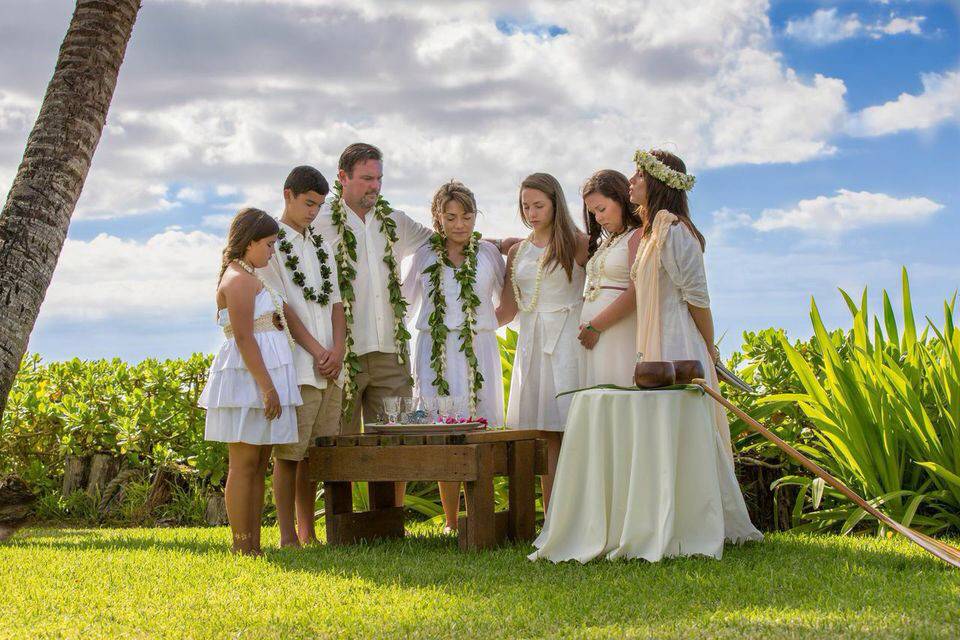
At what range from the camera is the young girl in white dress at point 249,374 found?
544 centimetres

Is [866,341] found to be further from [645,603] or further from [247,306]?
[247,306]

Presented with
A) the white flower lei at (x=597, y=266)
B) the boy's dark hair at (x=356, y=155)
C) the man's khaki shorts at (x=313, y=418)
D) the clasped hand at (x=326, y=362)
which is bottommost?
the man's khaki shorts at (x=313, y=418)

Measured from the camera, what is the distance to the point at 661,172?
5.72 m

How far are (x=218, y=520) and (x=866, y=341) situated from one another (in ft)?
18.2

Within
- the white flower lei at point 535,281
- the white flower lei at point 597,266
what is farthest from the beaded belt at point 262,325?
the white flower lei at point 597,266

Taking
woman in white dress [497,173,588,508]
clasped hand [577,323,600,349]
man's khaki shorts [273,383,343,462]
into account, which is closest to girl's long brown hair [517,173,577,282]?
woman in white dress [497,173,588,508]

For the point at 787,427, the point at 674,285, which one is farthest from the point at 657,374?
the point at 787,427

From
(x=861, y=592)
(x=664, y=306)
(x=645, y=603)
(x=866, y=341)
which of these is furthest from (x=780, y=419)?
(x=645, y=603)

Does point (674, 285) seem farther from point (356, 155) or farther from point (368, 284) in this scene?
point (356, 155)

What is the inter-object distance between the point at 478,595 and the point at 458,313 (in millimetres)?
2413

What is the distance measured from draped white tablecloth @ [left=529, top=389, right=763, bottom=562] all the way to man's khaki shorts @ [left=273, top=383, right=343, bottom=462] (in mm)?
1523

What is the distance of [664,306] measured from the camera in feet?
18.7

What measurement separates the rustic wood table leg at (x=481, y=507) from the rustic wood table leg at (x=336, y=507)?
0.82m

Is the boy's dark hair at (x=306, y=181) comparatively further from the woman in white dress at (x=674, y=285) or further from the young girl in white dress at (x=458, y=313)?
the woman in white dress at (x=674, y=285)
